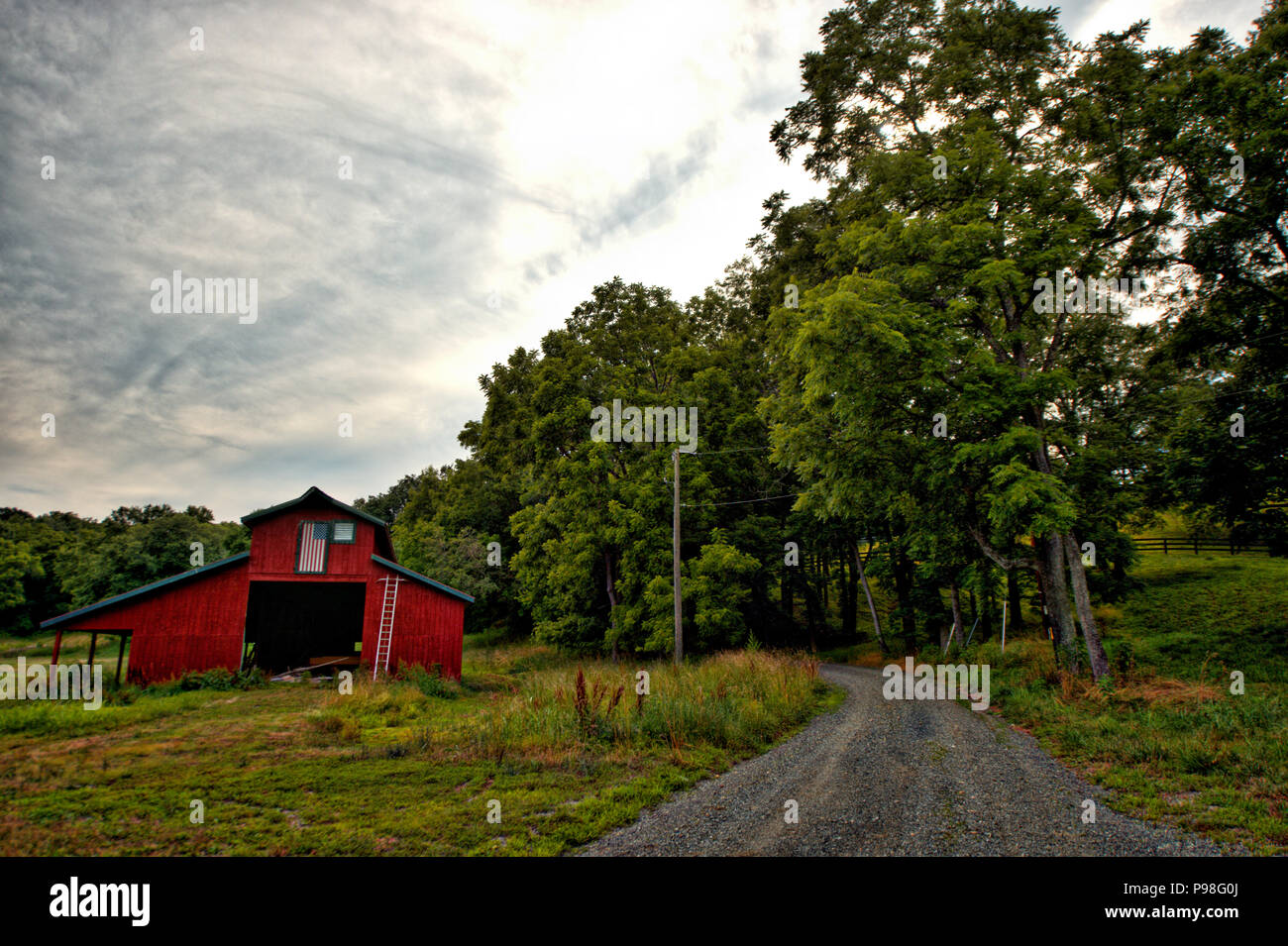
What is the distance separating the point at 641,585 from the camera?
25734 millimetres

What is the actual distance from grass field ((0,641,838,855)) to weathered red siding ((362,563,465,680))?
17.2 feet

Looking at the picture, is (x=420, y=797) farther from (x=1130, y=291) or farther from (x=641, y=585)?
(x=1130, y=291)

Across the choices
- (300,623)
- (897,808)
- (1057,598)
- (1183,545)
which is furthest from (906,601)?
(300,623)

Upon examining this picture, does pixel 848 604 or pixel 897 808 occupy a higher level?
pixel 897 808

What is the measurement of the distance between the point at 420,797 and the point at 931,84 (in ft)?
77.8

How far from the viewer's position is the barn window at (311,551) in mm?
22312

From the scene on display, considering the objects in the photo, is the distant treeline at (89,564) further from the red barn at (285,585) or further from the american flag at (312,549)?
the american flag at (312,549)

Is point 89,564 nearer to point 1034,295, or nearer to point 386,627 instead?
point 386,627

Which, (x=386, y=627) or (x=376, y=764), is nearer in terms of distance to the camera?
(x=376, y=764)

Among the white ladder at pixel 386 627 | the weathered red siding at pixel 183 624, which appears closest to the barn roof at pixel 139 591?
the weathered red siding at pixel 183 624

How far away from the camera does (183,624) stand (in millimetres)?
20797

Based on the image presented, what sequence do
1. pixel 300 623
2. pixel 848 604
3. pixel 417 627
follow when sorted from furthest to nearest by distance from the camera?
pixel 848 604 < pixel 300 623 < pixel 417 627

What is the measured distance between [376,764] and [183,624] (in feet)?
56.2
